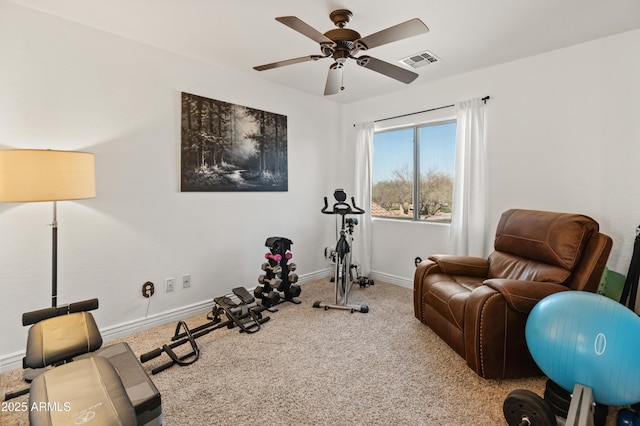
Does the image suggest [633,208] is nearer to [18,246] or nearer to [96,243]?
[96,243]

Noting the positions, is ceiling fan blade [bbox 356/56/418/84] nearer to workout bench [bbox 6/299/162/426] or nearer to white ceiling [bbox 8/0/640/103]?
white ceiling [bbox 8/0/640/103]

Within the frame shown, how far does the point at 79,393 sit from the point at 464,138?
365cm

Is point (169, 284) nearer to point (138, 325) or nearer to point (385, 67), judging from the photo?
point (138, 325)

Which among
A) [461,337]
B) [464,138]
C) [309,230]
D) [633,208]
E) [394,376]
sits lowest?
[394,376]

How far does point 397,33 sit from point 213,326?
274cm

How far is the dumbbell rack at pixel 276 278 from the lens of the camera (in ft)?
10.5

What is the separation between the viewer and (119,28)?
94.4 inches

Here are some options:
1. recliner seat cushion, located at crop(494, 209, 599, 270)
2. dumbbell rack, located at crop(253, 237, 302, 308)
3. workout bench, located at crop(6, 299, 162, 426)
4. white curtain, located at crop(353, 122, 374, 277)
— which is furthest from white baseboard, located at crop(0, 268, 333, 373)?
recliner seat cushion, located at crop(494, 209, 599, 270)

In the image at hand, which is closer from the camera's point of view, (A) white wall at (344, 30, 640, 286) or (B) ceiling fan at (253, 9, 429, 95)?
(B) ceiling fan at (253, 9, 429, 95)

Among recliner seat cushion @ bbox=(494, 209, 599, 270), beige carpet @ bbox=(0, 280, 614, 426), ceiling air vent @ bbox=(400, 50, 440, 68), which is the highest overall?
ceiling air vent @ bbox=(400, 50, 440, 68)

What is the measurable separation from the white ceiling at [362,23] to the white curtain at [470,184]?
57cm

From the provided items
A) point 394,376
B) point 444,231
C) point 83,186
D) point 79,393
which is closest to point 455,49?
point 444,231

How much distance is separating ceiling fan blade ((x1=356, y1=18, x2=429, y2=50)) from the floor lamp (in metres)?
2.00

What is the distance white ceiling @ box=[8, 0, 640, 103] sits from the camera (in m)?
2.08
